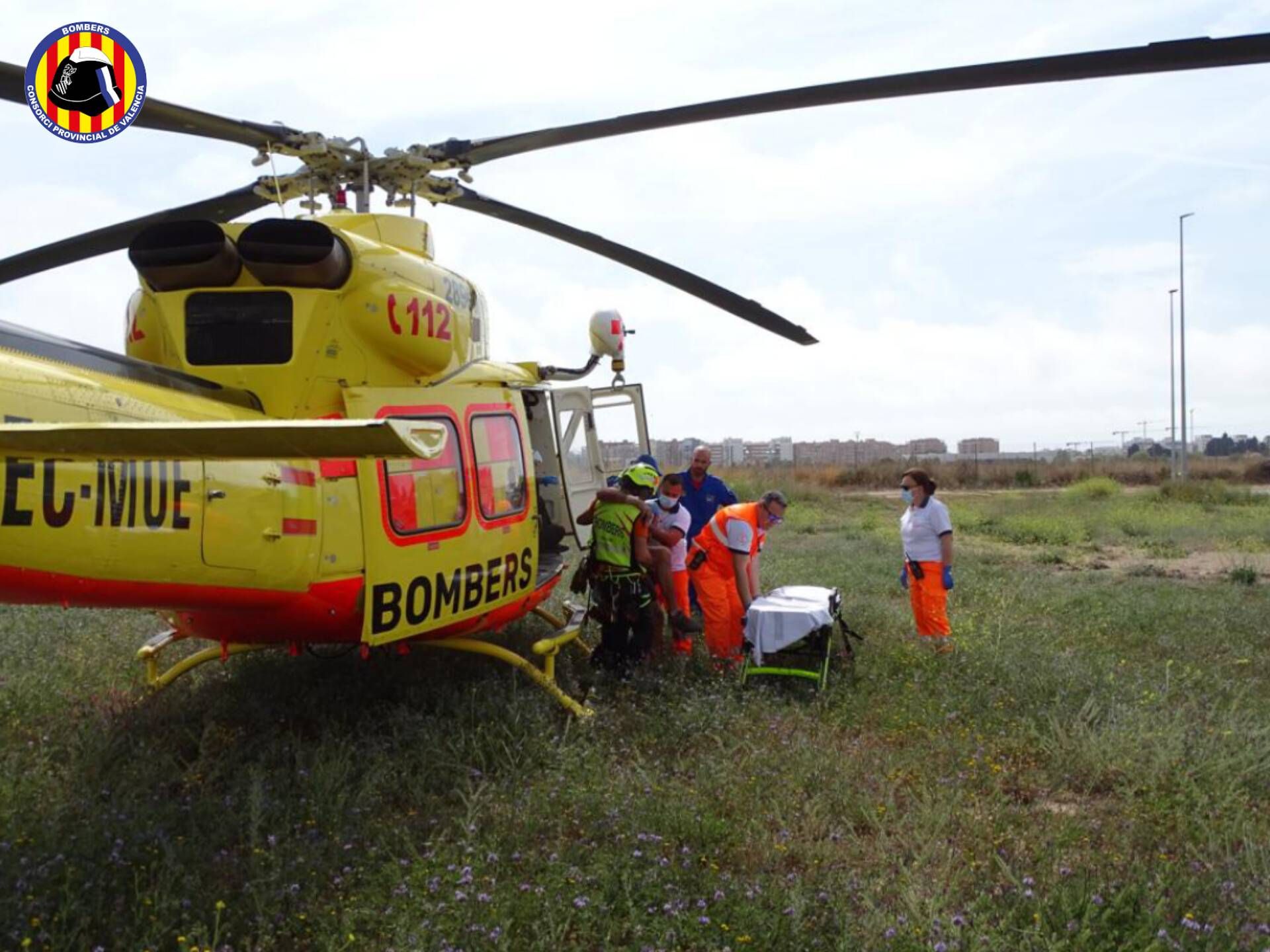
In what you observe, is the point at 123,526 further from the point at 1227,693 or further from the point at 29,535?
the point at 1227,693

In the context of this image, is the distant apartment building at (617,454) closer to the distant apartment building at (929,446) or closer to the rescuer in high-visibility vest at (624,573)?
the rescuer in high-visibility vest at (624,573)

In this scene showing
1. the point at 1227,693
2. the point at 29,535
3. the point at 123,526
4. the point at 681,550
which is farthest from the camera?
the point at 681,550

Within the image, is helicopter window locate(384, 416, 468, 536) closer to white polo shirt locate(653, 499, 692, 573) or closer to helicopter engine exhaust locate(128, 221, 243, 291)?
helicopter engine exhaust locate(128, 221, 243, 291)

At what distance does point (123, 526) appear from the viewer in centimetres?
391

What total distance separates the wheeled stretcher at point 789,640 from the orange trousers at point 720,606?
0.55 meters

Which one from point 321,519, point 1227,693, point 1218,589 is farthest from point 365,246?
point 1218,589

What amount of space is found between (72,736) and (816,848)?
3.90 meters

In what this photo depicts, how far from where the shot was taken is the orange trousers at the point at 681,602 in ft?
23.5

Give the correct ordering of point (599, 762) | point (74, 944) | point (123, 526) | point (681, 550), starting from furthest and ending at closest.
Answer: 1. point (681, 550)
2. point (599, 762)
3. point (123, 526)
4. point (74, 944)

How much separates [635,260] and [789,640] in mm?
2792

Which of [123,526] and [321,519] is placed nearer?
[123,526]

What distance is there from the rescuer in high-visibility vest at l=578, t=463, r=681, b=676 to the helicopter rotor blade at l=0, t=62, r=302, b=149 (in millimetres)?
2990

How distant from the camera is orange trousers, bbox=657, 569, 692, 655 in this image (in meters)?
7.16

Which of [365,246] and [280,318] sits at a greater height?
[365,246]
